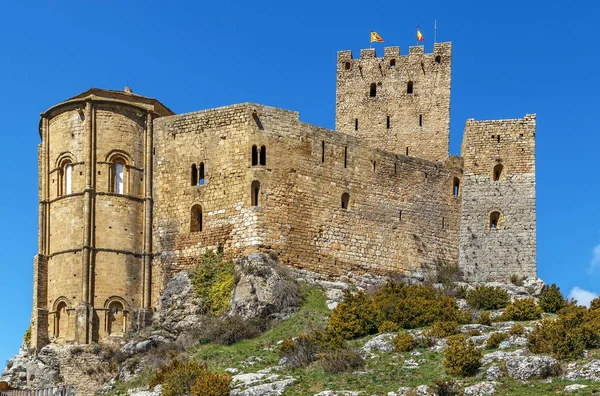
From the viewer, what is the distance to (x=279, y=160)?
3812 centimetres

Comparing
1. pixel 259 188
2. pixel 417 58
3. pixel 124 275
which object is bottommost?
pixel 124 275

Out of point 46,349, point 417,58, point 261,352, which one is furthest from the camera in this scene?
point 417,58

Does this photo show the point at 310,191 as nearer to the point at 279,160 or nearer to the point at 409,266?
the point at 279,160

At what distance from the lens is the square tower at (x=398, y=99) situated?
44.8 meters

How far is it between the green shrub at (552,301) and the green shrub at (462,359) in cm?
672

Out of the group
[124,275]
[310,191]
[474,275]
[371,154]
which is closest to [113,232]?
[124,275]

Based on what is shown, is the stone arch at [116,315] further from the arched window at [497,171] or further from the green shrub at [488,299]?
the arched window at [497,171]

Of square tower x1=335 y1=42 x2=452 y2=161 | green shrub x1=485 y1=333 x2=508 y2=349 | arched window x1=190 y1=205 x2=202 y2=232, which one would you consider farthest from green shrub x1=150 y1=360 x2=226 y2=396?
square tower x1=335 y1=42 x2=452 y2=161

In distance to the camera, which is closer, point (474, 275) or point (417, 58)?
point (474, 275)

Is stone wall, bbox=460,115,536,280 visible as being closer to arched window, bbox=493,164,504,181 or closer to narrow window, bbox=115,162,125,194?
arched window, bbox=493,164,504,181

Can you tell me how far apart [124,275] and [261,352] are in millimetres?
7376

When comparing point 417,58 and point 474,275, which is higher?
point 417,58

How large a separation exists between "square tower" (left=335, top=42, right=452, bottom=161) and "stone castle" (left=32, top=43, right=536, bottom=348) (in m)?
2.83

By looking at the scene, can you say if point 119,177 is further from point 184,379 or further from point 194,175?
point 184,379
